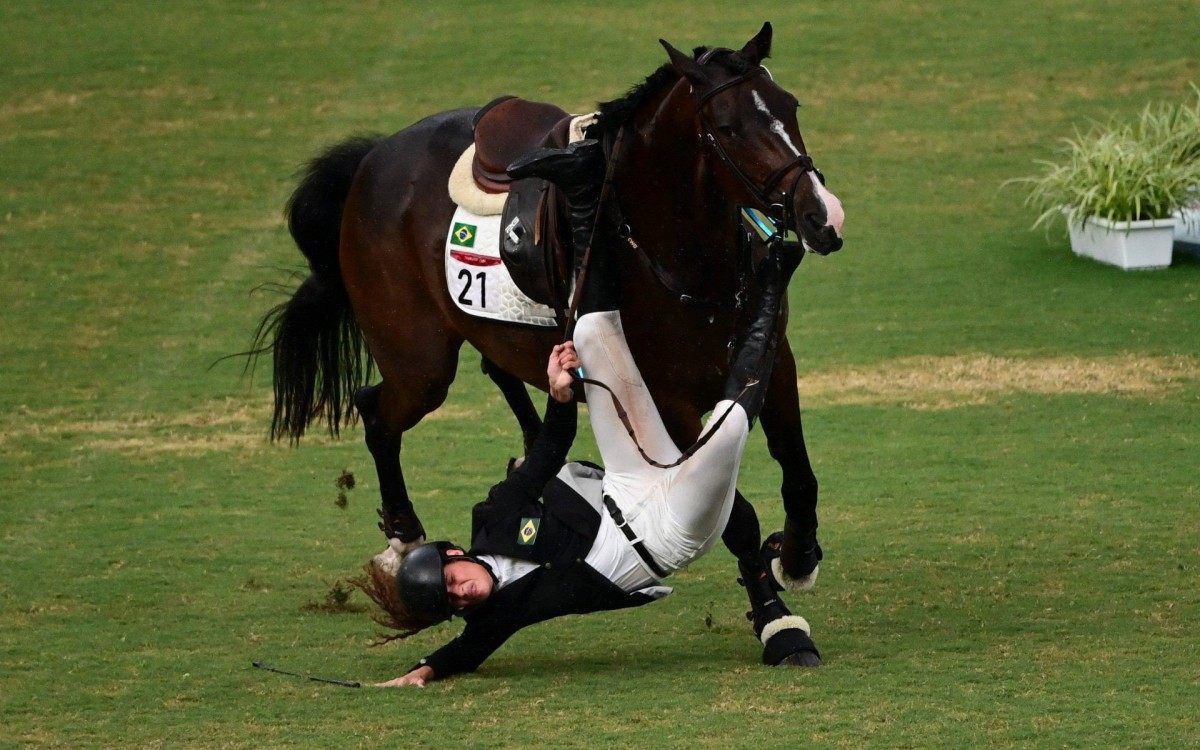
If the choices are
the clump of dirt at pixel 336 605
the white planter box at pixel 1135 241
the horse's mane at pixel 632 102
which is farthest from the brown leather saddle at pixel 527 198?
the white planter box at pixel 1135 241

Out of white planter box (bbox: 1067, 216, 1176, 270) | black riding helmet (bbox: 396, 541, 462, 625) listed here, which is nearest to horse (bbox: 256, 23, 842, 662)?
black riding helmet (bbox: 396, 541, 462, 625)

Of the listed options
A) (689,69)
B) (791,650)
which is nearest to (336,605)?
(791,650)

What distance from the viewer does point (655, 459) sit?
15.7ft

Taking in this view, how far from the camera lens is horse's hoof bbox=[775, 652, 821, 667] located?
192 inches

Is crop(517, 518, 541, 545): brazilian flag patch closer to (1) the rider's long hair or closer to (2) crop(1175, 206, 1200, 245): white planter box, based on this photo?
(1) the rider's long hair

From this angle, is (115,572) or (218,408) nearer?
(115,572)

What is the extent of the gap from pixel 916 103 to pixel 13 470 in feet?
23.8

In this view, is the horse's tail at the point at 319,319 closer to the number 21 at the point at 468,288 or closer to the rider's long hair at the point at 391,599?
the number 21 at the point at 468,288

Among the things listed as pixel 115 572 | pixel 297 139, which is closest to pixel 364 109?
pixel 297 139

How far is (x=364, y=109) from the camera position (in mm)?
12945

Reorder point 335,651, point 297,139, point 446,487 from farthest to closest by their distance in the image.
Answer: point 297,139 → point 446,487 → point 335,651

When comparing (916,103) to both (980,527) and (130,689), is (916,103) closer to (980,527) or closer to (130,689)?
(980,527)

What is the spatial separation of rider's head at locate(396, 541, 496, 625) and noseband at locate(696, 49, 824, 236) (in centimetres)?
120

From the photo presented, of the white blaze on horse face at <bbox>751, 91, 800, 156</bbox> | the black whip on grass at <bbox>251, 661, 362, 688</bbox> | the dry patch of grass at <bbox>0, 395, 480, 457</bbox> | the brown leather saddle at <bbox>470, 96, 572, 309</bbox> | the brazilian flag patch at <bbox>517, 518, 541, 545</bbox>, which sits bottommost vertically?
the dry patch of grass at <bbox>0, 395, 480, 457</bbox>
